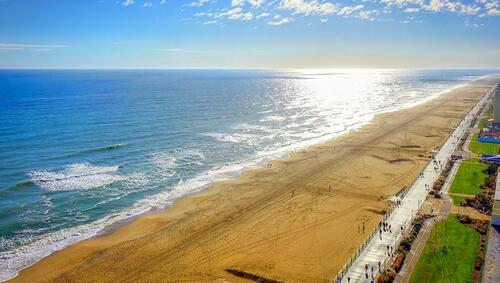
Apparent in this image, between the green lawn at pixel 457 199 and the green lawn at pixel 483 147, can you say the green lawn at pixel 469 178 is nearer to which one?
the green lawn at pixel 457 199

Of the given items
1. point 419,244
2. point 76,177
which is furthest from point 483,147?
point 76,177

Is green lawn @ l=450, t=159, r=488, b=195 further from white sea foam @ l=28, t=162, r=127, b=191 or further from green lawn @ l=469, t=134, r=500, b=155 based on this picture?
white sea foam @ l=28, t=162, r=127, b=191

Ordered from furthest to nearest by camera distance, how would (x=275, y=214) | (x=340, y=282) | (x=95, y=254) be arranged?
(x=275, y=214) → (x=95, y=254) → (x=340, y=282)

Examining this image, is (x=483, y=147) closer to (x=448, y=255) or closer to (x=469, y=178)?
(x=469, y=178)

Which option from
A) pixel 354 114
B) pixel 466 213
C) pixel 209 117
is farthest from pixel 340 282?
pixel 354 114

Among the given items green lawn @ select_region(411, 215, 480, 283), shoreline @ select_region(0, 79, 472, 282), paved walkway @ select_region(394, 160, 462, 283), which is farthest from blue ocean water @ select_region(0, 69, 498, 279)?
green lawn @ select_region(411, 215, 480, 283)

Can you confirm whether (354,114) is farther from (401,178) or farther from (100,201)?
(100,201)
